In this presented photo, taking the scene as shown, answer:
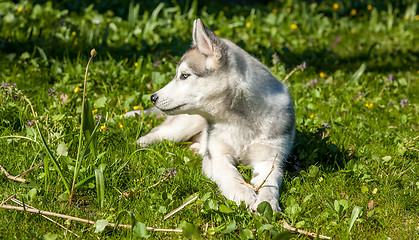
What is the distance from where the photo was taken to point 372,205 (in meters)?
3.04

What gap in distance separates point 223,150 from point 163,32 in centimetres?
354

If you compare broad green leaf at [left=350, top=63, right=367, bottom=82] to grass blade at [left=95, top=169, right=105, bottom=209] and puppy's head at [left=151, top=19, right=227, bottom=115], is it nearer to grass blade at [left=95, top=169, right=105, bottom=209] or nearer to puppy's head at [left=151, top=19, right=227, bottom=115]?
puppy's head at [left=151, top=19, right=227, bottom=115]

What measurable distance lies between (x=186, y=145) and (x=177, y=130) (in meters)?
0.17

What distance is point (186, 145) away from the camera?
162 inches

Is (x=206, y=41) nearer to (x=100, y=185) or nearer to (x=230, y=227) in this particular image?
(x=100, y=185)

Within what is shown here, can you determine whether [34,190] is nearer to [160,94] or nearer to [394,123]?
[160,94]

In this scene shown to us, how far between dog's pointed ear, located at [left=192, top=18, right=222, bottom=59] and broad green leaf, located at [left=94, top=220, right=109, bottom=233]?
145 centimetres

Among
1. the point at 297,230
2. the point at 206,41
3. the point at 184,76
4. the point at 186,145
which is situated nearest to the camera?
the point at 297,230

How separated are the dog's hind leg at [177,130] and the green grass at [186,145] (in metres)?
0.13

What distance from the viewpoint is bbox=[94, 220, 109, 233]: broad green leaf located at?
2543 millimetres

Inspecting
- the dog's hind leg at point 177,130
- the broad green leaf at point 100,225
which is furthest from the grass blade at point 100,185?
the dog's hind leg at point 177,130

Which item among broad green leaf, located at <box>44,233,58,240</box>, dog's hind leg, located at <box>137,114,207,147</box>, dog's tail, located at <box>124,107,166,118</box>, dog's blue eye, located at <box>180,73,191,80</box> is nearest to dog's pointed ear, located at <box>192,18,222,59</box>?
dog's blue eye, located at <box>180,73,191,80</box>

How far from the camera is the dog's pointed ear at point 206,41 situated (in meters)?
3.27

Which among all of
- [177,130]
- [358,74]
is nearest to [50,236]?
[177,130]
